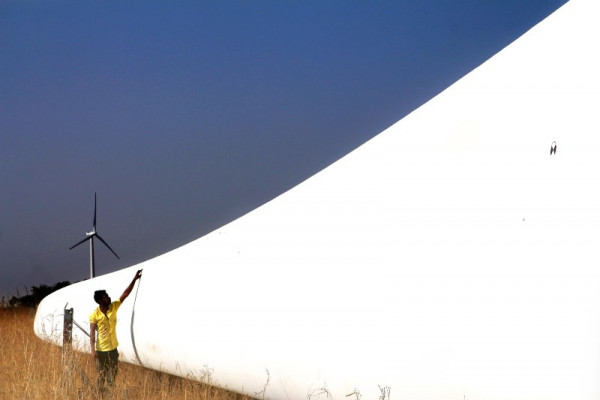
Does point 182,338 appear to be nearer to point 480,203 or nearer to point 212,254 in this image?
point 212,254

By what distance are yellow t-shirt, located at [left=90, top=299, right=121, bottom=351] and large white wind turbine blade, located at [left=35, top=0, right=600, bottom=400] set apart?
302 centimetres

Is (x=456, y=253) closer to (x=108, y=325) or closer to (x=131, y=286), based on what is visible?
(x=131, y=286)

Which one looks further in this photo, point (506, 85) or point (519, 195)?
point (506, 85)

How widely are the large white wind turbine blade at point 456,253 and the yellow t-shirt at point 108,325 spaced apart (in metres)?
3.02

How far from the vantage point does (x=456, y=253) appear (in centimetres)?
353

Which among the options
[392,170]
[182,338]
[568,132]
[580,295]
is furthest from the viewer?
[182,338]

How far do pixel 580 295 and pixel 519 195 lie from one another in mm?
527

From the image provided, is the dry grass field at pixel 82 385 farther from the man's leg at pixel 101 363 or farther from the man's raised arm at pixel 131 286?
the man's raised arm at pixel 131 286

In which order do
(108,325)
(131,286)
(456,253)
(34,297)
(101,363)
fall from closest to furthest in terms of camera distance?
(456,253) → (131,286) → (108,325) → (101,363) → (34,297)

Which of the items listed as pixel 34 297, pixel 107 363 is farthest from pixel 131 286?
pixel 34 297

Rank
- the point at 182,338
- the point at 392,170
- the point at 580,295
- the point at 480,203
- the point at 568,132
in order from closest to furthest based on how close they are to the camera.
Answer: the point at 580,295 → the point at 568,132 → the point at 480,203 → the point at 392,170 → the point at 182,338

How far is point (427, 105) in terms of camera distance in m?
4.19

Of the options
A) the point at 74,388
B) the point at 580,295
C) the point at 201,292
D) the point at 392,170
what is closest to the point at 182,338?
the point at 201,292

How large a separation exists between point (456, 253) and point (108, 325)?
17.1 ft
